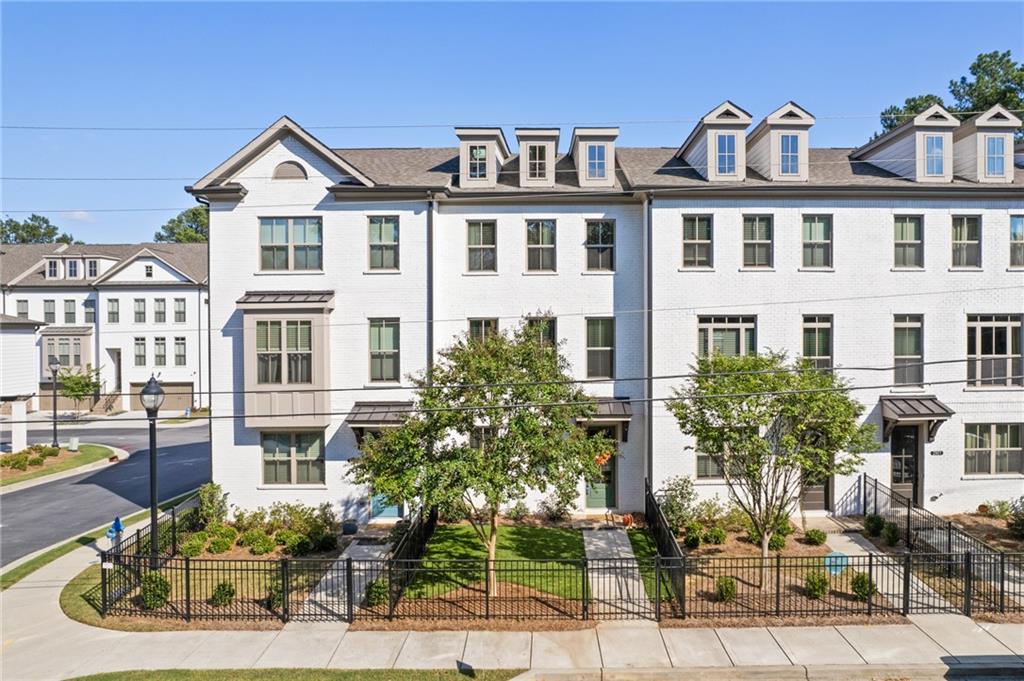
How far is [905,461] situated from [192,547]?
2135 centimetres

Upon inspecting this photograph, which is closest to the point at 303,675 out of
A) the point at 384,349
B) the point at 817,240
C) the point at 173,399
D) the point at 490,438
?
the point at 490,438

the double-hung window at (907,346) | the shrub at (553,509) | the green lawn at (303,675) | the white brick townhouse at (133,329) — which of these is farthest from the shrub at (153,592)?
the white brick townhouse at (133,329)

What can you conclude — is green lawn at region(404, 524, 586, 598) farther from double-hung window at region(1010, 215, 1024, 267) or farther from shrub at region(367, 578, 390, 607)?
double-hung window at region(1010, 215, 1024, 267)

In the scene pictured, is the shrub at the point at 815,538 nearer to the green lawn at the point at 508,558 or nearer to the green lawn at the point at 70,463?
the green lawn at the point at 508,558

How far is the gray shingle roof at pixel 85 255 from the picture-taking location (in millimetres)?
48812

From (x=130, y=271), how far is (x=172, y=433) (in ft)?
51.4

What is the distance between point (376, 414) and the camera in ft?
63.2

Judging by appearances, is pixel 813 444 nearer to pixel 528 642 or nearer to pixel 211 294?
pixel 528 642

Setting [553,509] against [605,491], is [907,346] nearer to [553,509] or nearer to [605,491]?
[605,491]

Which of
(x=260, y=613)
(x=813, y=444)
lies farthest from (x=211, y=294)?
(x=813, y=444)

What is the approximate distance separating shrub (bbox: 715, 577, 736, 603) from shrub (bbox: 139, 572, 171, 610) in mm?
11654

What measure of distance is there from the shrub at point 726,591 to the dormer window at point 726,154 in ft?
41.6

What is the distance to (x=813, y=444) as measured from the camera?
15.1m

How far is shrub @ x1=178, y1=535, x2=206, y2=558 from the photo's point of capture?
16.8m
